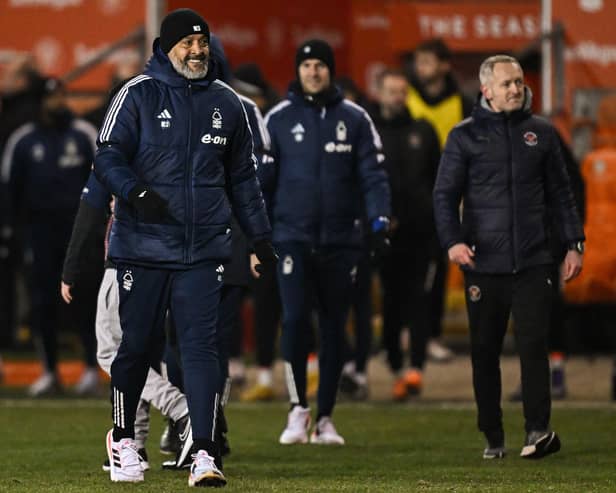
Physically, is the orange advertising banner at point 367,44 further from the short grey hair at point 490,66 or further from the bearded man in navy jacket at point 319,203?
the short grey hair at point 490,66

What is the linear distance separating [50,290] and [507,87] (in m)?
5.83

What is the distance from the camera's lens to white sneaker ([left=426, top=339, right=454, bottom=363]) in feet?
55.9

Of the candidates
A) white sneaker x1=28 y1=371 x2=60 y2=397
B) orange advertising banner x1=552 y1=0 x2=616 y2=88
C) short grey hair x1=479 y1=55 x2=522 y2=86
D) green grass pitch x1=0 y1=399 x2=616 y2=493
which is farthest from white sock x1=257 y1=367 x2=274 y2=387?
short grey hair x1=479 y1=55 x2=522 y2=86

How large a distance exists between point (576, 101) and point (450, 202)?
6.33 metres

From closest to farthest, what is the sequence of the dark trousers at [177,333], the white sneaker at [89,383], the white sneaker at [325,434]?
1. the dark trousers at [177,333]
2. the white sneaker at [325,434]
3. the white sneaker at [89,383]

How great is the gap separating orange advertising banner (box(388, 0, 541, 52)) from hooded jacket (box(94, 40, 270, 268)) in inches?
375

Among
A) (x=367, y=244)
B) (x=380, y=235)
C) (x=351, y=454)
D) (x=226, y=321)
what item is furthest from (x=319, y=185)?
(x=367, y=244)

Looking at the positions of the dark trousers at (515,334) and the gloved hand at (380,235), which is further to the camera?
the gloved hand at (380,235)

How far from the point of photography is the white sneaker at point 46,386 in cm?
1509

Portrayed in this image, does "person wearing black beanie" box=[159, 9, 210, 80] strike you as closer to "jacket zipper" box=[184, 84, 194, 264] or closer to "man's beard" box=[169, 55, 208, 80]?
"man's beard" box=[169, 55, 208, 80]

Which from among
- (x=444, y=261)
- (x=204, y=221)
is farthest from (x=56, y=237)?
(x=204, y=221)

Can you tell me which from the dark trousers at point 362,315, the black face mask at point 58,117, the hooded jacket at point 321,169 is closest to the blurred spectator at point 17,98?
the black face mask at point 58,117

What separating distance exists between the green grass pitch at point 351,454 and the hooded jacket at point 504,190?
43.7 inches

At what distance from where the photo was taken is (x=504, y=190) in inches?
416
